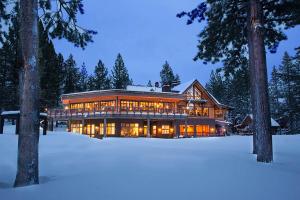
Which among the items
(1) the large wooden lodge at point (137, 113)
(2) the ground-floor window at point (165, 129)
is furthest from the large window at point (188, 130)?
(2) the ground-floor window at point (165, 129)

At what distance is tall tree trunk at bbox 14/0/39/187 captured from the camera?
24.6ft

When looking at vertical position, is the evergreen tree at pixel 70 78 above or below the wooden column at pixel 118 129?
above

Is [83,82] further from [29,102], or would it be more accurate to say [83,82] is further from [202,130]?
[29,102]

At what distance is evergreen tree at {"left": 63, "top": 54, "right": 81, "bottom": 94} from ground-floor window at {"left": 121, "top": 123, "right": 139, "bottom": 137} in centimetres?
2985

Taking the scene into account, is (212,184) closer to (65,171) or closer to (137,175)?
(137,175)

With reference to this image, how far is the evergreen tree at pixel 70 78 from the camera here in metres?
70.9

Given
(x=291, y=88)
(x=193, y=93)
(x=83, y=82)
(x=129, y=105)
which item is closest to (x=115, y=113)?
(x=129, y=105)

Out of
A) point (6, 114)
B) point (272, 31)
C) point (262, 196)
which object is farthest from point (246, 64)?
point (6, 114)

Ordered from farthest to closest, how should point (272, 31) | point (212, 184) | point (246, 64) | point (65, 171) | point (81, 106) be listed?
point (81, 106) < point (246, 64) < point (272, 31) < point (65, 171) < point (212, 184)

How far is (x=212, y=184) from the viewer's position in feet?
22.6

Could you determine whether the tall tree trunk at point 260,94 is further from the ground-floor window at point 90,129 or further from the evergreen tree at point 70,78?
the evergreen tree at point 70,78

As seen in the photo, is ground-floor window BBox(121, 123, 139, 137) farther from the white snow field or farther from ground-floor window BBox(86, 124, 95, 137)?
the white snow field

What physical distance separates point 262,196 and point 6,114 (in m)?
17.4

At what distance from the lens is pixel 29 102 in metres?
7.79
